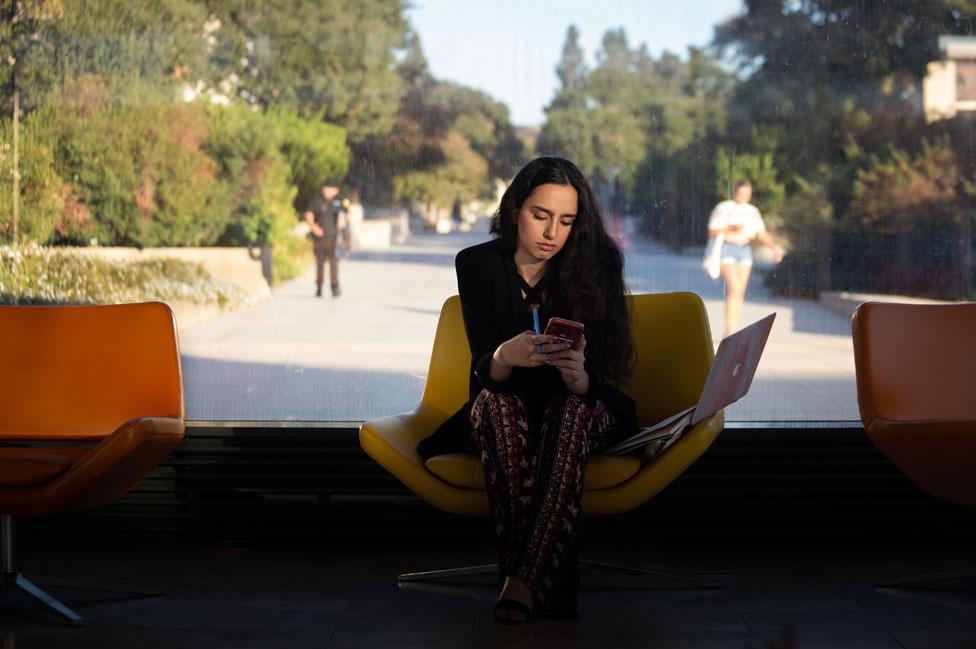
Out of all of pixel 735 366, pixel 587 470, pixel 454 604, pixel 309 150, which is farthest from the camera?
pixel 309 150

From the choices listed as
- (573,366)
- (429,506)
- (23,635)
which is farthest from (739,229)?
(23,635)

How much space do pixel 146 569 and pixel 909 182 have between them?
259cm

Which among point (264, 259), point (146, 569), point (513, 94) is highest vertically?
point (513, 94)

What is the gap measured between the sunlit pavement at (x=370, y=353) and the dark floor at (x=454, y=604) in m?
0.46

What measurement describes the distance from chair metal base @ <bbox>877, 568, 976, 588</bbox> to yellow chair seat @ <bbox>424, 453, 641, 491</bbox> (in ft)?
2.65

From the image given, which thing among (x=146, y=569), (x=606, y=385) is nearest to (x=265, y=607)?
(x=146, y=569)

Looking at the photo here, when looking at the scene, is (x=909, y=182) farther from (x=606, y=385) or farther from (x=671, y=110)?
(x=606, y=385)

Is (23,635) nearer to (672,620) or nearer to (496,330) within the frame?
(496,330)

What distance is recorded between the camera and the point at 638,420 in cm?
356

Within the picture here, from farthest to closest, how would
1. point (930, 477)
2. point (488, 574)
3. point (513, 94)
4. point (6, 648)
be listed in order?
point (513, 94), point (488, 574), point (930, 477), point (6, 648)

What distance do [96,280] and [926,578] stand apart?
104 inches

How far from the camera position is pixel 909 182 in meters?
3.98

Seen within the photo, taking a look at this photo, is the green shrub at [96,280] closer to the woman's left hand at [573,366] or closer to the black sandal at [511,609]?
the woman's left hand at [573,366]

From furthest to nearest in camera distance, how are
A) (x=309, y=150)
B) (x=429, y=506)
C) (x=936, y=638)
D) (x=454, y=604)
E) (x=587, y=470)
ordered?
1. (x=309, y=150)
2. (x=429, y=506)
3. (x=454, y=604)
4. (x=587, y=470)
5. (x=936, y=638)
